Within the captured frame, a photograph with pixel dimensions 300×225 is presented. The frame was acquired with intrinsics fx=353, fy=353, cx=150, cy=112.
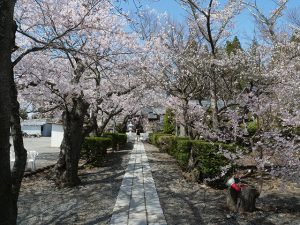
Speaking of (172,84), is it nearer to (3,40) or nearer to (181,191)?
(181,191)

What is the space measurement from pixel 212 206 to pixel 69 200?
312cm

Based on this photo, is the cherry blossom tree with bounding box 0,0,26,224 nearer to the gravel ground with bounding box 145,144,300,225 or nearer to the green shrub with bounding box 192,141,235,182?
the gravel ground with bounding box 145,144,300,225

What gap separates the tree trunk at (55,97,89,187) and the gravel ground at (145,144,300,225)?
7.72ft

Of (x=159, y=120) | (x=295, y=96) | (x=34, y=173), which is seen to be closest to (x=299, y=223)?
(x=295, y=96)

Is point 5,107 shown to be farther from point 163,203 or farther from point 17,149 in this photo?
point 163,203

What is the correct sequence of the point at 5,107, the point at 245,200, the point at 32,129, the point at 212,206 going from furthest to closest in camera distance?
the point at 32,129 → the point at 212,206 → the point at 245,200 → the point at 5,107

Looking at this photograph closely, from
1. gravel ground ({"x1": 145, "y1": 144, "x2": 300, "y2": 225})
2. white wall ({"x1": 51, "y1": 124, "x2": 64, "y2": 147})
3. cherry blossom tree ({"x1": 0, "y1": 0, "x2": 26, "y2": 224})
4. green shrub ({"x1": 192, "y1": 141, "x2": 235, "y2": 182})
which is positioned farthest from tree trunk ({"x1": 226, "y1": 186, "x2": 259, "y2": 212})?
white wall ({"x1": 51, "y1": 124, "x2": 64, "y2": 147})

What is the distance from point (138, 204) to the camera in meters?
7.23

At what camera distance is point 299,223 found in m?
6.25

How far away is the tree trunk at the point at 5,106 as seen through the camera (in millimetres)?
3646

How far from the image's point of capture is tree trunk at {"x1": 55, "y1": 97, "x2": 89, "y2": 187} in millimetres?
9516

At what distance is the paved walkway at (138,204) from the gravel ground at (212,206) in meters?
0.19

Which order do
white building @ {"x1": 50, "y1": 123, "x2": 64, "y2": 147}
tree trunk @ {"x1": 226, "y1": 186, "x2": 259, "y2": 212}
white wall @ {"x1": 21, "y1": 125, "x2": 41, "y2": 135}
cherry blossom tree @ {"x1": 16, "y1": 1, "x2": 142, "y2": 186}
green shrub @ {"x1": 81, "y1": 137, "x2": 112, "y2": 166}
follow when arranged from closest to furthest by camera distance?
tree trunk @ {"x1": 226, "y1": 186, "x2": 259, "y2": 212}, cherry blossom tree @ {"x1": 16, "y1": 1, "x2": 142, "y2": 186}, green shrub @ {"x1": 81, "y1": 137, "x2": 112, "y2": 166}, white building @ {"x1": 50, "y1": 123, "x2": 64, "y2": 147}, white wall @ {"x1": 21, "y1": 125, "x2": 41, "y2": 135}

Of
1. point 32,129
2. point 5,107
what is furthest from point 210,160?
point 32,129
